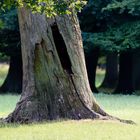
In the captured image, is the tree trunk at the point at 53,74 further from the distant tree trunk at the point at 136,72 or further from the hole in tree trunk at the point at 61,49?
the distant tree trunk at the point at 136,72

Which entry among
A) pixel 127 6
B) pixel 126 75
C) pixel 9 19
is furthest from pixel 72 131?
pixel 126 75

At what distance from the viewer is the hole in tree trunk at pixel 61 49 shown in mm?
14305

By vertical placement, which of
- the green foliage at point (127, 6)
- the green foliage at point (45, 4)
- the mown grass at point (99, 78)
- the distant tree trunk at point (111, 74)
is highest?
the green foliage at point (127, 6)

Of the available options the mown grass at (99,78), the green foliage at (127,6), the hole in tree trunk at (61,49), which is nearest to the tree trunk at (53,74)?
the hole in tree trunk at (61,49)

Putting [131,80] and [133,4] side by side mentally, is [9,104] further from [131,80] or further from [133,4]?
[131,80]

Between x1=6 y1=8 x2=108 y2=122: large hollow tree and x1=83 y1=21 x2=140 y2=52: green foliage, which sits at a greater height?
x1=83 y1=21 x2=140 y2=52: green foliage

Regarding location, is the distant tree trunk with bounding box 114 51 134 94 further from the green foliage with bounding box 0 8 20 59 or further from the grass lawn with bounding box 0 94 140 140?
the grass lawn with bounding box 0 94 140 140

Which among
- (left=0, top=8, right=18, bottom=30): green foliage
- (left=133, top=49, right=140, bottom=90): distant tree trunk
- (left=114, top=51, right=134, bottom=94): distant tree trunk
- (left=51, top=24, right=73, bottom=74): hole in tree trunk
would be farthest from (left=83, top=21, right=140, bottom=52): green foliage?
(left=51, top=24, right=73, bottom=74): hole in tree trunk

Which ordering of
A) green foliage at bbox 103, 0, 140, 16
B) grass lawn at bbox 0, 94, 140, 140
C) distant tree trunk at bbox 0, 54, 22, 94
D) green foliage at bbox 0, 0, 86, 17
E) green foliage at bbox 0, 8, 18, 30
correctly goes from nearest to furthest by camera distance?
green foliage at bbox 0, 0, 86, 17 → grass lawn at bbox 0, 94, 140, 140 → green foliage at bbox 103, 0, 140, 16 → green foliage at bbox 0, 8, 18, 30 → distant tree trunk at bbox 0, 54, 22, 94

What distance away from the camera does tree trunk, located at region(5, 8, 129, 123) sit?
13961 millimetres

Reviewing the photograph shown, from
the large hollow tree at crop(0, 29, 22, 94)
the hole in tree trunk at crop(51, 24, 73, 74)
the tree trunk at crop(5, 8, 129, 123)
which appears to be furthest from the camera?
the large hollow tree at crop(0, 29, 22, 94)

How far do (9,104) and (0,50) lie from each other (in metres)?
10.2

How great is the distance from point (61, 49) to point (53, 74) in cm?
69

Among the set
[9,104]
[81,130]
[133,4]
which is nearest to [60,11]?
[81,130]
